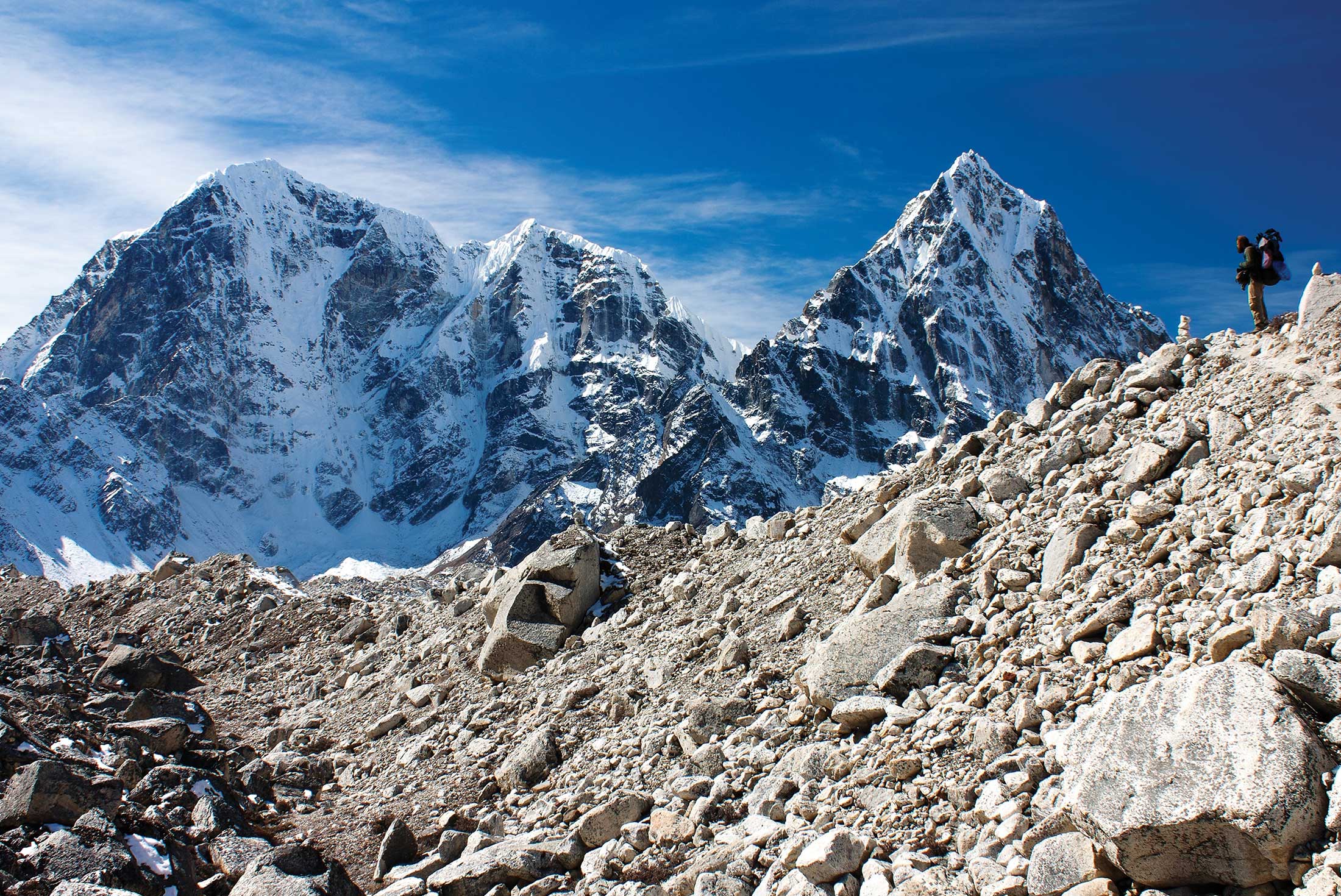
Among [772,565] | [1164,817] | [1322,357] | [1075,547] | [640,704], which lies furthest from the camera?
[772,565]

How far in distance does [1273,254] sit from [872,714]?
9.56m

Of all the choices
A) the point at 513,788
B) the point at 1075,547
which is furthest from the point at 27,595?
the point at 1075,547

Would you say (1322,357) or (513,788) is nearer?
(1322,357)

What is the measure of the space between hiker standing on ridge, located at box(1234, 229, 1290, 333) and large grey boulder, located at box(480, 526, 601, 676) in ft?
39.2

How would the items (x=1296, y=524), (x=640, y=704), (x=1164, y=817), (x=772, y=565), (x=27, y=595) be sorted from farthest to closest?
(x=27, y=595)
(x=772, y=565)
(x=640, y=704)
(x=1296, y=524)
(x=1164, y=817)

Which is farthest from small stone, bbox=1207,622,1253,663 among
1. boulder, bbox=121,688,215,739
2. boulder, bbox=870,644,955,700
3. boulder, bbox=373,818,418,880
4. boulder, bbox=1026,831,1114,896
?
boulder, bbox=121,688,215,739

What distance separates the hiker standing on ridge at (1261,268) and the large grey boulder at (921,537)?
5.07 meters

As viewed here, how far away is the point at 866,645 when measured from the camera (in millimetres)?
10250

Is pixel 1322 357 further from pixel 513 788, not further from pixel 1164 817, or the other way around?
pixel 513 788

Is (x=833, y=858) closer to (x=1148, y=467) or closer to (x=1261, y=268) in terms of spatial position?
(x=1148, y=467)

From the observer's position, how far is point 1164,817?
5598mm

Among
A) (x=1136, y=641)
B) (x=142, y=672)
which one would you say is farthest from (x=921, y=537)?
(x=142, y=672)

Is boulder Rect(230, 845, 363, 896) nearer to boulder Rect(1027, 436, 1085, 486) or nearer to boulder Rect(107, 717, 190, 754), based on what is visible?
boulder Rect(107, 717, 190, 754)

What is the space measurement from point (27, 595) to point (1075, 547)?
40.0 meters
